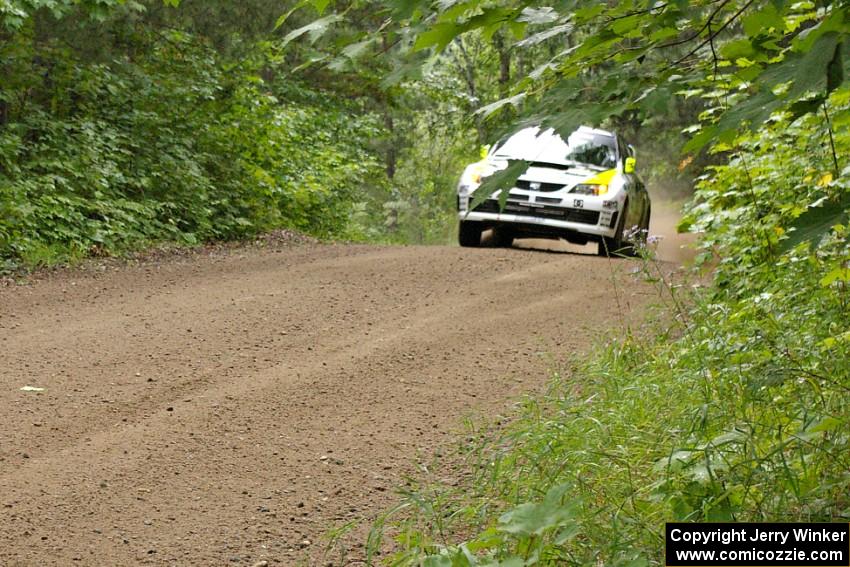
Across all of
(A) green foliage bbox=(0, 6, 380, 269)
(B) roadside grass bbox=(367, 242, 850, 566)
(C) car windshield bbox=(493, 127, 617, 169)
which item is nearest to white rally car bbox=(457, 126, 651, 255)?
(C) car windshield bbox=(493, 127, 617, 169)

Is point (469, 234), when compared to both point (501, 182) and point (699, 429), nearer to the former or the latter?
point (699, 429)

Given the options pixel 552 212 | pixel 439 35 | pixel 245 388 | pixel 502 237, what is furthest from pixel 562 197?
pixel 439 35

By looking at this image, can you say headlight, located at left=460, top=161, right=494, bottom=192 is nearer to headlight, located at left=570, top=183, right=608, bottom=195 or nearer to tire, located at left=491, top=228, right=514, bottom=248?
tire, located at left=491, top=228, right=514, bottom=248

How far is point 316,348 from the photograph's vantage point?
26.8 feet

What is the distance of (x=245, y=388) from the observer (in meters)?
6.95

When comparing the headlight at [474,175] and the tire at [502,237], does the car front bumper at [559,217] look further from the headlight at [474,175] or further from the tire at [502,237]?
the tire at [502,237]

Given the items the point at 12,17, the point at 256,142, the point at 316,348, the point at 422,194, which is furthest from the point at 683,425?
the point at 422,194

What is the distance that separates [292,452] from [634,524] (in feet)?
7.70

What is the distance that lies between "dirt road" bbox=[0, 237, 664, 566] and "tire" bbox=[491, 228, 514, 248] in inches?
143

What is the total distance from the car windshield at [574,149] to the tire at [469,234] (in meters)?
1.09

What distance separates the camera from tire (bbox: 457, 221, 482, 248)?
15562mm

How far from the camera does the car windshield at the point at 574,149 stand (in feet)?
49.1

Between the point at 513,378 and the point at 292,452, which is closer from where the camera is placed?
the point at 292,452

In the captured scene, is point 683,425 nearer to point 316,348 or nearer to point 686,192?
A: point 316,348
